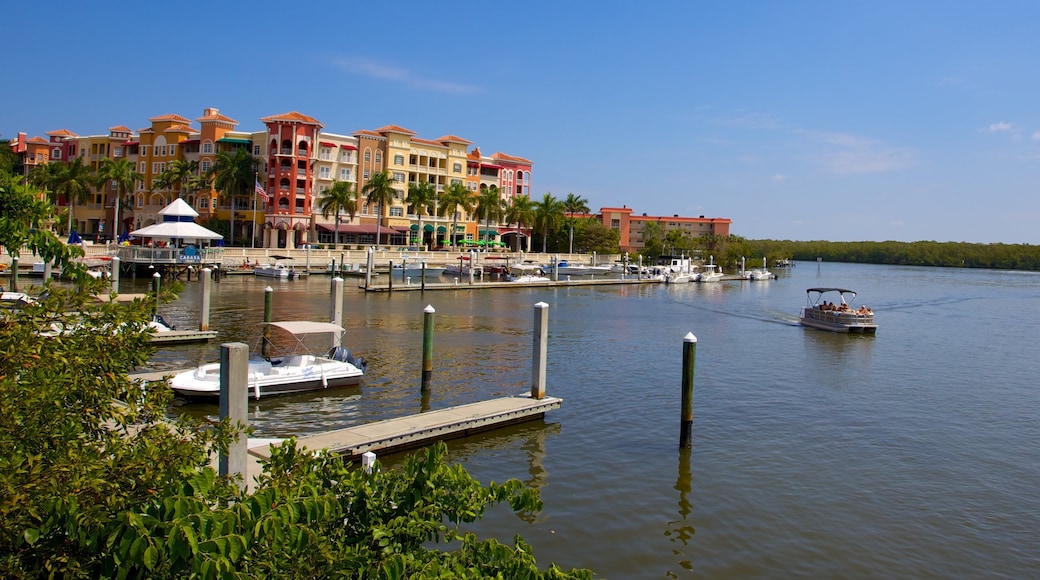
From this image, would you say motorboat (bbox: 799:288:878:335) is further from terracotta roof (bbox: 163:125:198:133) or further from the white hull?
terracotta roof (bbox: 163:125:198:133)

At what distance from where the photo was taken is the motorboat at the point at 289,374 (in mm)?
21797

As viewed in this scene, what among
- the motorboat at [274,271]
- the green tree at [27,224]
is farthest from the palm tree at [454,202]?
the green tree at [27,224]

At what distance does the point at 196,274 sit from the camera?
70.2 metres

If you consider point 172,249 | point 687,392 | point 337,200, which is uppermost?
point 337,200

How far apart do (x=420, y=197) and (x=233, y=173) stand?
77.0ft

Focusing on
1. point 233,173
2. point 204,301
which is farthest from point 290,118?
point 204,301

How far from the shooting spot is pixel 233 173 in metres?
94.0

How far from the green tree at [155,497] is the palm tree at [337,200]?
91.5 meters

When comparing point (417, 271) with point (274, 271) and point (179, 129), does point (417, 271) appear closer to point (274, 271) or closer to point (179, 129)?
point (274, 271)

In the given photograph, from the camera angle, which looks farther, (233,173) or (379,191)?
(379,191)

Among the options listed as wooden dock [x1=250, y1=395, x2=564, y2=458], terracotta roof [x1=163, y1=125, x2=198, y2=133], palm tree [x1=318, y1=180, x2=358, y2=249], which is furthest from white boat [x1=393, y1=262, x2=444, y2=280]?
wooden dock [x1=250, y1=395, x2=564, y2=458]

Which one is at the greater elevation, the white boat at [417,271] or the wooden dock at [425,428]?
the white boat at [417,271]

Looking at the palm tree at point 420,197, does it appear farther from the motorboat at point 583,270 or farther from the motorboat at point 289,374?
the motorboat at point 289,374

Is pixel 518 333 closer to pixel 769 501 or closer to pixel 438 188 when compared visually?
pixel 769 501
